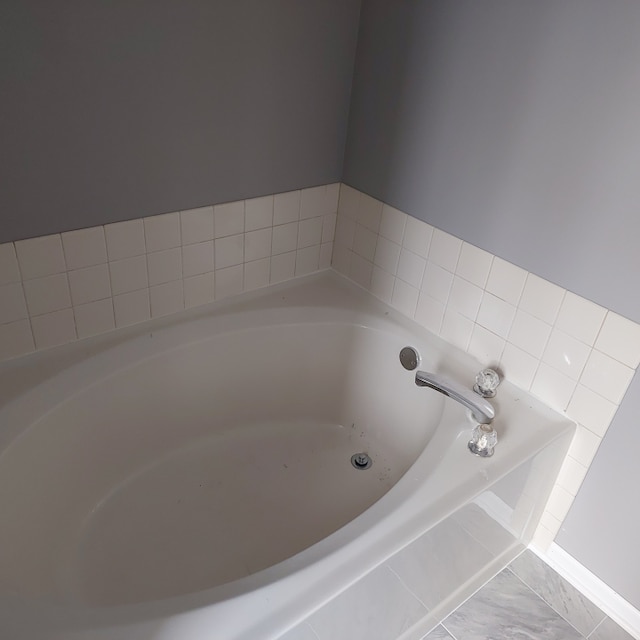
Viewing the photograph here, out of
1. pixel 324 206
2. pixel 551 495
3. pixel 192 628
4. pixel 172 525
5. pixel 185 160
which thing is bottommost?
pixel 172 525

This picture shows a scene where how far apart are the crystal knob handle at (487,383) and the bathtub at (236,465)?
5 cm

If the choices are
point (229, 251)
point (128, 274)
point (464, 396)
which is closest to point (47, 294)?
point (128, 274)

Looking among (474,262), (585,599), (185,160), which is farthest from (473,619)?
(185,160)

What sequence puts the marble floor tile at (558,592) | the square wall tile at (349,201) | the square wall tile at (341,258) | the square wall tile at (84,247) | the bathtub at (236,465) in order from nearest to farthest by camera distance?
the bathtub at (236,465) → the square wall tile at (84,247) → the marble floor tile at (558,592) → the square wall tile at (349,201) → the square wall tile at (341,258)

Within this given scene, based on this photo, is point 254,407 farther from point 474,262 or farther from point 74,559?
point 474,262

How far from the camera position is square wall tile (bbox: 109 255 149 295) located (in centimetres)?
159

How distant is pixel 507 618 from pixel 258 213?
133cm

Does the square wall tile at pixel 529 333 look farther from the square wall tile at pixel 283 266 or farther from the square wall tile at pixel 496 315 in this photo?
the square wall tile at pixel 283 266

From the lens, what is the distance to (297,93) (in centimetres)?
171

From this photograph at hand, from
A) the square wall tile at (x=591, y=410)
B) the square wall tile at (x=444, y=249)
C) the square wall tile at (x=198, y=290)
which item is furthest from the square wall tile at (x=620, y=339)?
the square wall tile at (x=198, y=290)

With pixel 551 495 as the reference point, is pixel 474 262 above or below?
above

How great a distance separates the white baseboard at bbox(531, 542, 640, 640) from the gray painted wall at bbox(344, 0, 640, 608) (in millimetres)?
27

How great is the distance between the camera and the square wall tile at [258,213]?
1782 mm

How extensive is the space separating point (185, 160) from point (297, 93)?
1.28 feet
